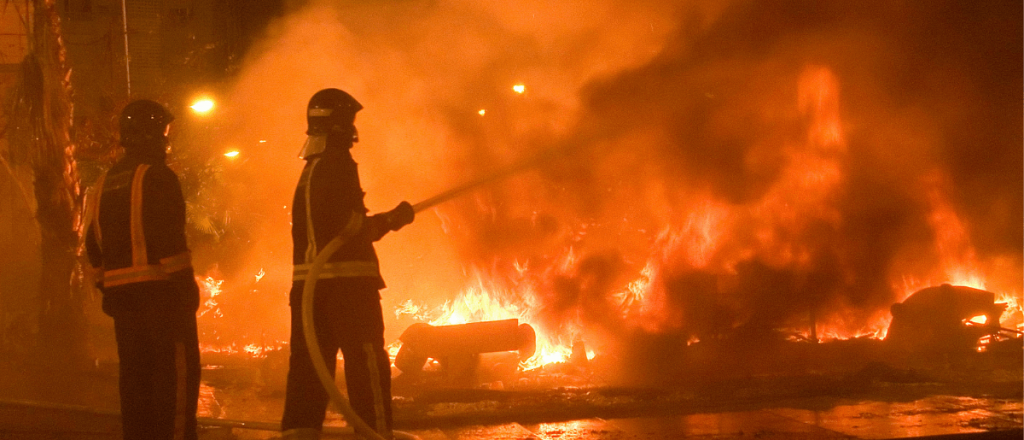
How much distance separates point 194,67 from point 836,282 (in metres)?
10.6

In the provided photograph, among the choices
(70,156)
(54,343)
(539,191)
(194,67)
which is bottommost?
(54,343)

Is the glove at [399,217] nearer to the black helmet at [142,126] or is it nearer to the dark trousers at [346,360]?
the dark trousers at [346,360]

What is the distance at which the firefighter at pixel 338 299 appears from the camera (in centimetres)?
429

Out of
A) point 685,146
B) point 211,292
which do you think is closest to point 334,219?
point 685,146

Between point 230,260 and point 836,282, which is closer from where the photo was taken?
point 836,282

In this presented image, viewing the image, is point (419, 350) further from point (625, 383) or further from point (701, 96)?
point (701, 96)

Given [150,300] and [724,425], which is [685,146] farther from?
[150,300]

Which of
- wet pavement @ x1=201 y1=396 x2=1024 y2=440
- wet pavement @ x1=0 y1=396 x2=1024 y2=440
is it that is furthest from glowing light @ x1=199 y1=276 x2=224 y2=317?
wet pavement @ x1=201 y1=396 x2=1024 y2=440

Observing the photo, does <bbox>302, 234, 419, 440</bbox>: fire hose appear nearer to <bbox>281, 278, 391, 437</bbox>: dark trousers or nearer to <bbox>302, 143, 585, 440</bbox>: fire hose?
<bbox>302, 143, 585, 440</bbox>: fire hose

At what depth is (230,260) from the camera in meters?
14.6

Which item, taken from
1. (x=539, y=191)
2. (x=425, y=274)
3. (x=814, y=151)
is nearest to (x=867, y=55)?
(x=814, y=151)

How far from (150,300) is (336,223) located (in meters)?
0.94

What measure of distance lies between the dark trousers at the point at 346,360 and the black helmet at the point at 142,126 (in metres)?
1.14

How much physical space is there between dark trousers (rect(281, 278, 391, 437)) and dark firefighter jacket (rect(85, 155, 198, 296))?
680 mm
